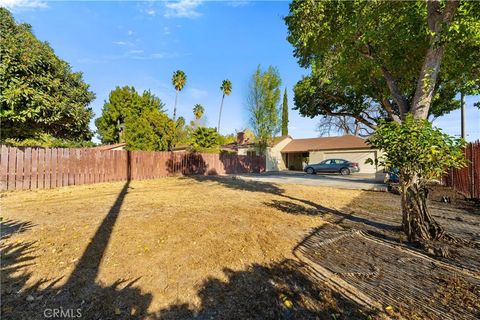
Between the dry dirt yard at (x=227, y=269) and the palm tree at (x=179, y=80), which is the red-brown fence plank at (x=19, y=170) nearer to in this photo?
the dry dirt yard at (x=227, y=269)

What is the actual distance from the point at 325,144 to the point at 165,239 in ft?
81.0

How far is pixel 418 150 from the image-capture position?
3.70m

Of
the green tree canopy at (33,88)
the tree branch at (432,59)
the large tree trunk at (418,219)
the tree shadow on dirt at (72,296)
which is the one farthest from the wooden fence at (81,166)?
Result: the tree branch at (432,59)

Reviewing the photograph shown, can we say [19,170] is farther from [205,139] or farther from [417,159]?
[205,139]

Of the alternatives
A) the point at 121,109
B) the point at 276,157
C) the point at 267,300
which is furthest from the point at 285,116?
the point at 267,300

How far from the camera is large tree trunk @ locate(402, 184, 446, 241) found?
3.83 m

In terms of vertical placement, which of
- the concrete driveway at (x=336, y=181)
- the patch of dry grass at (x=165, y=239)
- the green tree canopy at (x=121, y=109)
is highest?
the green tree canopy at (x=121, y=109)

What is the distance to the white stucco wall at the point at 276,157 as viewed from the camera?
2732 cm

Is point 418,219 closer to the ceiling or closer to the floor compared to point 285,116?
closer to the floor

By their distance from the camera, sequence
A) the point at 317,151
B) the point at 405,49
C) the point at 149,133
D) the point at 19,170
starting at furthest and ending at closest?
the point at 317,151 < the point at 149,133 < the point at 19,170 < the point at 405,49

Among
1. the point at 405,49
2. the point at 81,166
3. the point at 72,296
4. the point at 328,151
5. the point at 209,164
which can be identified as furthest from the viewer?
the point at 328,151

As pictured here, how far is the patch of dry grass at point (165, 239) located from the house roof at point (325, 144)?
59.6ft

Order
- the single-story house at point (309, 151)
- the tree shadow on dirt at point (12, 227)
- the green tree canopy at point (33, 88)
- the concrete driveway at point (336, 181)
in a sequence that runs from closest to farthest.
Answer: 1. the tree shadow on dirt at point (12, 227)
2. the green tree canopy at point (33, 88)
3. the concrete driveway at point (336, 181)
4. the single-story house at point (309, 151)

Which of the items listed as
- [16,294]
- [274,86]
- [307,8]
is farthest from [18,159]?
[274,86]
